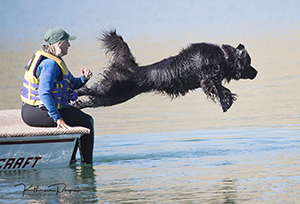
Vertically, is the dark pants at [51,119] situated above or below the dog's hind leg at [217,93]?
below

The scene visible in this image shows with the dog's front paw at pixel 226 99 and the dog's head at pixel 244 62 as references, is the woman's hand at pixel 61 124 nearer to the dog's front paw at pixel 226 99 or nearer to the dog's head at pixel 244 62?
the dog's front paw at pixel 226 99

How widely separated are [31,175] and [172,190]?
5.59ft

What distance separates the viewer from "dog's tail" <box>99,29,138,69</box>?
331 inches

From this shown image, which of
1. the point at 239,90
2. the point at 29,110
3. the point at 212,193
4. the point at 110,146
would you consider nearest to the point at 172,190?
the point at 212,193

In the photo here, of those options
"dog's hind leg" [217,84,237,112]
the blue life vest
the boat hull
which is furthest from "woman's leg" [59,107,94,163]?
"dog's hind leg" [217,84,237,112]

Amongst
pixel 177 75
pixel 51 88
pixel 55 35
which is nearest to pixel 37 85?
pixel 51 88

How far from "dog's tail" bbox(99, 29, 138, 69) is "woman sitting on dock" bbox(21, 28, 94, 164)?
109 cm

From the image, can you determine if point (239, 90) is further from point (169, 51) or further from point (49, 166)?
point (49, 166)

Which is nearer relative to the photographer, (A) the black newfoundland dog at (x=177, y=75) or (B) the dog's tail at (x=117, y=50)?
(A) the black newfoundland dog at (x=177, y=75)

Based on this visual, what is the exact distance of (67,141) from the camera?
23.7 feet

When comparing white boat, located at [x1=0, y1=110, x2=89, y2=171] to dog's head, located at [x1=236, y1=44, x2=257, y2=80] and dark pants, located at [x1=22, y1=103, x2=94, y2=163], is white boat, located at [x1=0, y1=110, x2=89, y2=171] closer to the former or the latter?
dark pants, located at [x1=22, y1=103, x2=94, y2=163]

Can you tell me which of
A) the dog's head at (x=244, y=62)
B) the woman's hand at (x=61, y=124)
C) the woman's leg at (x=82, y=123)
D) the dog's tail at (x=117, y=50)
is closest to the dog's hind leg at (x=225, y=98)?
the dog's head at (x=244, y=62)

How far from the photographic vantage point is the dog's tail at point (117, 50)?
27.6 ft
